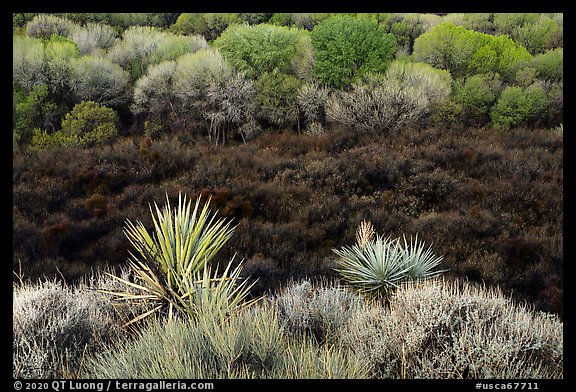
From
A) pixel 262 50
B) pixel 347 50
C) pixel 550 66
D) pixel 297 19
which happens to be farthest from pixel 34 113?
pixel 550 66

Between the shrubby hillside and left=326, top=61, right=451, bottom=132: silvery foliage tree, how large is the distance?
0.11 metres

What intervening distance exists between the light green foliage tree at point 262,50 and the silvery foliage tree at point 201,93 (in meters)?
0.71

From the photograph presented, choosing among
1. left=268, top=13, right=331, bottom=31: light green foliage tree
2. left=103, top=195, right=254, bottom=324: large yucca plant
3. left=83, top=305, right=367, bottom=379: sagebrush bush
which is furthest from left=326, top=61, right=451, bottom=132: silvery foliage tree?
left=83, top=305, right=367, bottom=379: sagebrush bush

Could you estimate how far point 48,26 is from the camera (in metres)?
32.4

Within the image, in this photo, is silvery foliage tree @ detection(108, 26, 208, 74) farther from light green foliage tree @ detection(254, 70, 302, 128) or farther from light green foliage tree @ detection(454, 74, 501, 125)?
light green foliage tree @ detection(454, 74, 501, 125)

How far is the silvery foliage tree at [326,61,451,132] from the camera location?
21.8m

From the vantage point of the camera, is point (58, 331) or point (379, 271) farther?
point (379, 271)

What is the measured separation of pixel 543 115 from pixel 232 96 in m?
16.4

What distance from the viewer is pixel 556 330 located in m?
4.57

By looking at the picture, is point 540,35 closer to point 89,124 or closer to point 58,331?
point 89,124

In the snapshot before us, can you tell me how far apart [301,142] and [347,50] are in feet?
19.1

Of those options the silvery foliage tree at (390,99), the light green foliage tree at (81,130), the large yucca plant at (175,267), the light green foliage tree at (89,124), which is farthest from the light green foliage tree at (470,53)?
the large yucca plant at (175,267)

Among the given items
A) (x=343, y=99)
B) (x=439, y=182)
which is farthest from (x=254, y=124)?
(x=439, y=182)

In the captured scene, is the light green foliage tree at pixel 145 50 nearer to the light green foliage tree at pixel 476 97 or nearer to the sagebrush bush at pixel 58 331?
the light green foliage tree at pixel 476 97
